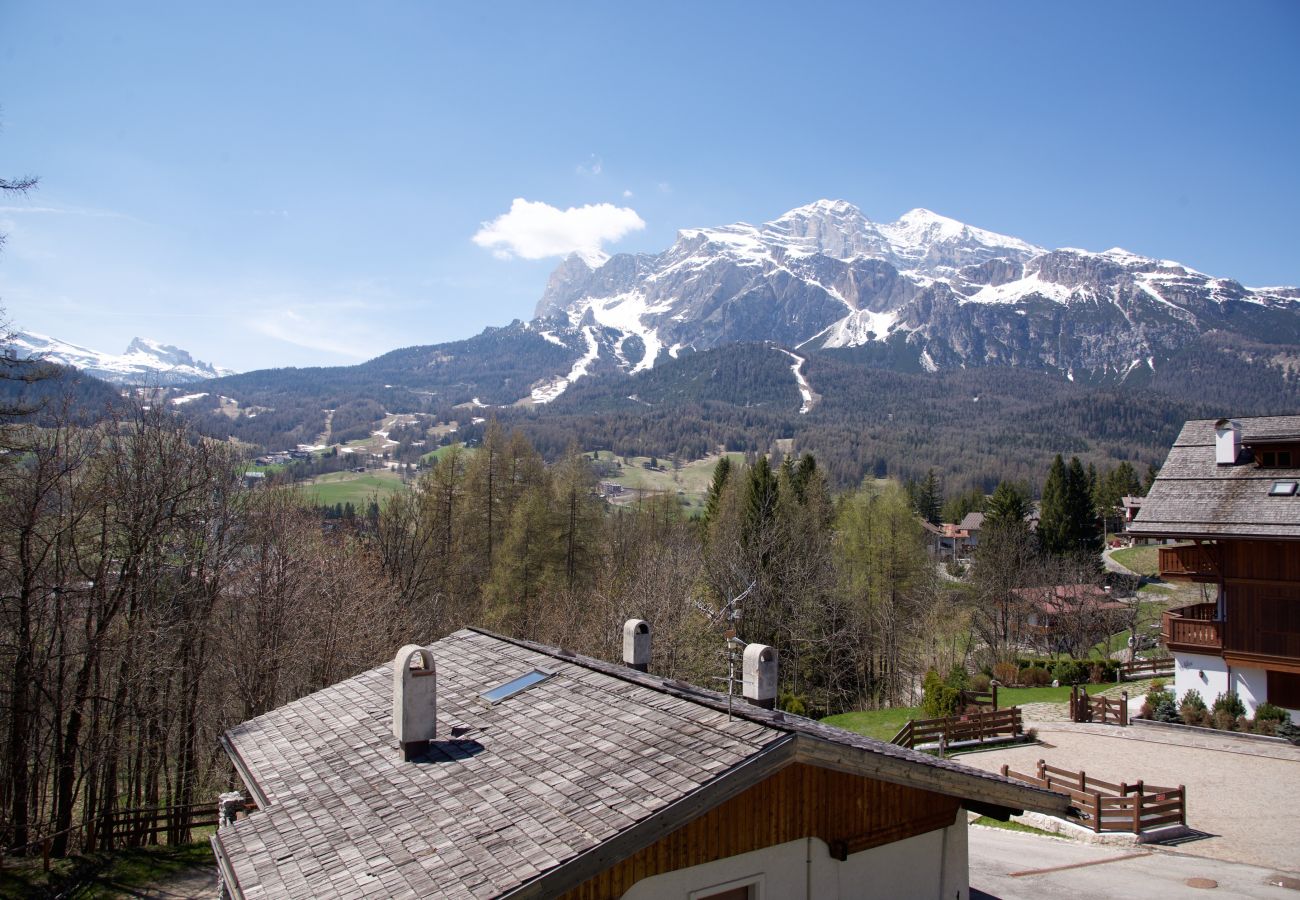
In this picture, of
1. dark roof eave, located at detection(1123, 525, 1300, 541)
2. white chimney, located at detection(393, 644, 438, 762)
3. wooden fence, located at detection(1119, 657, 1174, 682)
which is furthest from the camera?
wooden fence, located at detection(1119, 657, 1174, 682)

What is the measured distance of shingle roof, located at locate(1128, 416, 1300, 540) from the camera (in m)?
27.1

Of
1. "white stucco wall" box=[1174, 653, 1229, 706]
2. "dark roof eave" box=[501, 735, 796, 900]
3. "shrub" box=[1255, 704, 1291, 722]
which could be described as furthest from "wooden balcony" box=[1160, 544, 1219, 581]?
"dark roof eave" box=[501, 735, 796, 900]

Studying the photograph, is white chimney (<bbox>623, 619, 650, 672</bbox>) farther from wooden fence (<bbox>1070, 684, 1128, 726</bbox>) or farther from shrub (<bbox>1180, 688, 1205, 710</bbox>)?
shrub (<bbox>1180, 688, 1205, 710</bbox>)

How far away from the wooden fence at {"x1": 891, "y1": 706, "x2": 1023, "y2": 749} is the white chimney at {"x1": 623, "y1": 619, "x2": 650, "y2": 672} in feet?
48.8

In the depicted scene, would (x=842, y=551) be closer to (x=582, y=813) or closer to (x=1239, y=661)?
(x=1239, y=661)

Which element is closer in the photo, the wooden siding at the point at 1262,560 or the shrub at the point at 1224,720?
the shrub at the point at 1224,720

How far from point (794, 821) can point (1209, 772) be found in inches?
806

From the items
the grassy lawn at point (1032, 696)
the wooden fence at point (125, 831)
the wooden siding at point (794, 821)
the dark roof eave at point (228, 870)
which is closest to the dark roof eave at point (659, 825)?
the wooden siding at point (794, 821)

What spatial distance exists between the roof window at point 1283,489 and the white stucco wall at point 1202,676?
6.16m

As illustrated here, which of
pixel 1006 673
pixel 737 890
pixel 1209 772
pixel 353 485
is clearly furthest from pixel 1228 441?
pixel 353 485

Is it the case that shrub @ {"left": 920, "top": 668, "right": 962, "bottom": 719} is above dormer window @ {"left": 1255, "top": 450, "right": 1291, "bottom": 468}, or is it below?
below

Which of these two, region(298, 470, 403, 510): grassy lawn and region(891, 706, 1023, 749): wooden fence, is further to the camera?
region(298, 470, 403, 510): grassy lawn

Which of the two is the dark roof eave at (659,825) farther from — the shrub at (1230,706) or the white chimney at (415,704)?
the shrub at (1230,706)

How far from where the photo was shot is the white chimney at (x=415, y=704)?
997 centimetres
